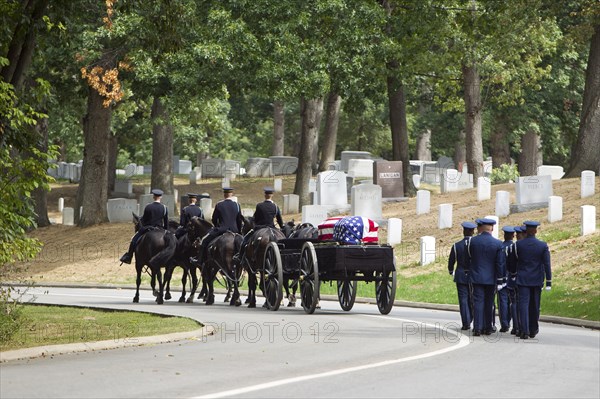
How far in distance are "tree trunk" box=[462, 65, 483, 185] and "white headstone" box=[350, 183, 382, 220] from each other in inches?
502

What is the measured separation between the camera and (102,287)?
34469mm

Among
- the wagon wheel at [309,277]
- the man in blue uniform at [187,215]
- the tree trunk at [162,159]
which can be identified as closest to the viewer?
the wagon wheel at [309,277]

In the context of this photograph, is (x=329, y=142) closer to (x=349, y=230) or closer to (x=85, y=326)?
(x=349, y=230)

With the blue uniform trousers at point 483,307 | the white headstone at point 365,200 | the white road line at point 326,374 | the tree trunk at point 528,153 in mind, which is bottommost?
the white road line at point 326,374

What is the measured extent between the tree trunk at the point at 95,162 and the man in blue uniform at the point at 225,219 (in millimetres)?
18290

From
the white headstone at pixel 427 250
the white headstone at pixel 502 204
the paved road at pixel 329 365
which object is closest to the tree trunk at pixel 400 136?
the white headstone at pixel 502 204

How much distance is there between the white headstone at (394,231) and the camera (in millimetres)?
34844

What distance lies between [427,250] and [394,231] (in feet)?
10.4

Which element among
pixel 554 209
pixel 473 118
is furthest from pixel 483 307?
pixel 473 118

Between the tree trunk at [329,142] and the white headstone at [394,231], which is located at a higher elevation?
the tree trunk at [329,142]

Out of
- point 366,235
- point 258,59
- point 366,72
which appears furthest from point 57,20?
point 366,72

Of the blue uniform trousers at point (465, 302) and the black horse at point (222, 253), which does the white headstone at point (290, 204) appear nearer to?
the black horse at point (222, 253)

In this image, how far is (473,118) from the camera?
163ft

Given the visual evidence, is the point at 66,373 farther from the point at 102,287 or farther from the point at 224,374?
the point at 102,287
